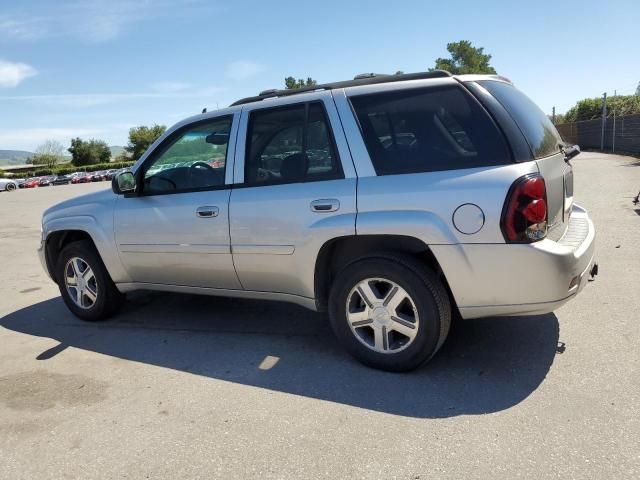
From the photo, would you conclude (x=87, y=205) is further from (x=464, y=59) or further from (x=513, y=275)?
(x=464, y=59)

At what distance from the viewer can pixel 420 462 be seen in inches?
102

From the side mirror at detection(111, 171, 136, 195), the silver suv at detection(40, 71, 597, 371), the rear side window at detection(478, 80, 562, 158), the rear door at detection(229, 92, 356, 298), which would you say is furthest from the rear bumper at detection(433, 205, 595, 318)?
the side mirror at detection(111, 171, 136, 195)

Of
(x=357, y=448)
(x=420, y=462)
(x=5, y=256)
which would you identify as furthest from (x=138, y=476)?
(x=5, y=256)

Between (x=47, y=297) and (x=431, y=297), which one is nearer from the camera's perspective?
(x=431, y=297)

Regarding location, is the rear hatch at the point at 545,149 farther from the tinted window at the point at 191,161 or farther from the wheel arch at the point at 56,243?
the wheel arch at the point at 56,243

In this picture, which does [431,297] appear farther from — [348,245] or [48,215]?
[48,215]

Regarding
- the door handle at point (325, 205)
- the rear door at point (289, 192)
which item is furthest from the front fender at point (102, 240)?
the door handle at point (325, 205)

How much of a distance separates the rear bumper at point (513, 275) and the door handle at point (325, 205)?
723 mm

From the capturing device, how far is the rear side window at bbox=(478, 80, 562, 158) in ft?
10.9

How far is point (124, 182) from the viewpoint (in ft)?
14.5

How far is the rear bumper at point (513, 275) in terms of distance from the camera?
305cm

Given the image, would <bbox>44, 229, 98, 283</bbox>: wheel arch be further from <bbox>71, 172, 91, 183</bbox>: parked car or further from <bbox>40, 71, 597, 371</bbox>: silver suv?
<bbox>71, 172, 91, 183</bbox>: parked car

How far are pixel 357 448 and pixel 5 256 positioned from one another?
8.52 meters

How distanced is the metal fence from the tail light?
21.9 metres
